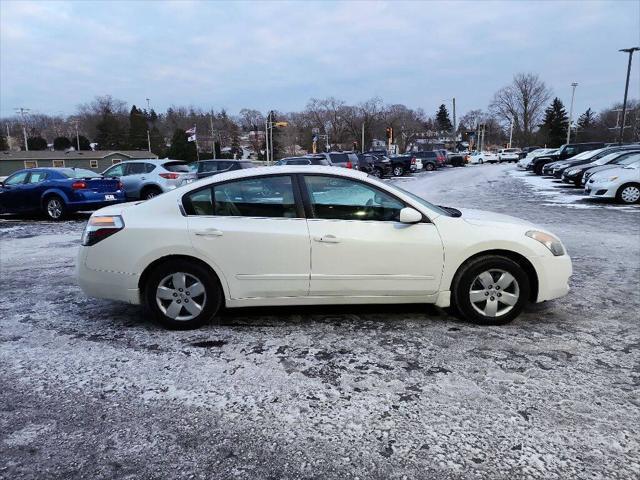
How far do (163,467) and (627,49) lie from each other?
39.9m

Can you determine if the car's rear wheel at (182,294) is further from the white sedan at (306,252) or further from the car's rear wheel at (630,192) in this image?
the car's rear wheel at (630,192)

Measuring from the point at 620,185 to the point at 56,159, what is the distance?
3010 inches

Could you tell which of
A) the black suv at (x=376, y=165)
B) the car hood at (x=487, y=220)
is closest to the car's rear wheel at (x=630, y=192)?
the car hood at (x=487, y=220)

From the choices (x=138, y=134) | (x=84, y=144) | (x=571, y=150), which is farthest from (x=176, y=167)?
(x=84, y=144)

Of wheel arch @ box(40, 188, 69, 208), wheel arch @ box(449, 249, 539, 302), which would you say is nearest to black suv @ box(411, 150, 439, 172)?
wheel arch @ box(40, 188, 69, 208)

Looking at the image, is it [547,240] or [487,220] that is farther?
[487,220]

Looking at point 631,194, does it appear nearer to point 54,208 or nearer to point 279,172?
point 279,172

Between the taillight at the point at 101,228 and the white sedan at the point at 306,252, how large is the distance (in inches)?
0.5

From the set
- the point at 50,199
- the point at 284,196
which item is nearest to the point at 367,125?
the point at 50,199

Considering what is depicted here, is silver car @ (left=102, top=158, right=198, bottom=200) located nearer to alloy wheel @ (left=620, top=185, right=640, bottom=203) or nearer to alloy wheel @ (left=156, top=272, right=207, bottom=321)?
alloy wheel @ (left=156, top=272, right=207, bottom=321)

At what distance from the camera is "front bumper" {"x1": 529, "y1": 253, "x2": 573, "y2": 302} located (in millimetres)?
4328

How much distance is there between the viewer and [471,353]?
3.80 m

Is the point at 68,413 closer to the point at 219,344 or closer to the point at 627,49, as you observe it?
the point at 219,344

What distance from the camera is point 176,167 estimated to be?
16344 millimetres
